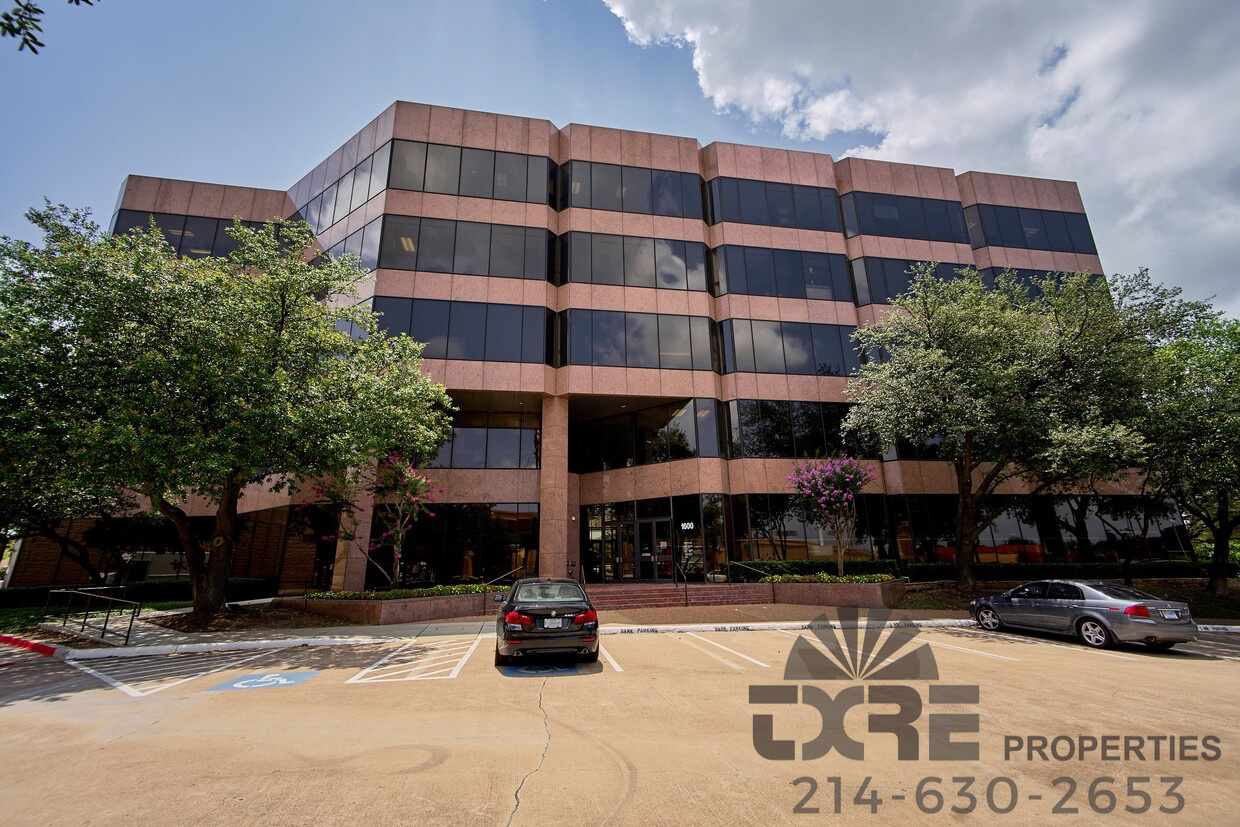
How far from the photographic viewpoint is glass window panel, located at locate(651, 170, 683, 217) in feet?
87.4

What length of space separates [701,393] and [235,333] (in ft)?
57.3

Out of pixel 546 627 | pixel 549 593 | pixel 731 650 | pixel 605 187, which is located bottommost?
pixel 731 650

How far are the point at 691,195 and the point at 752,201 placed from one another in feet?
10.6

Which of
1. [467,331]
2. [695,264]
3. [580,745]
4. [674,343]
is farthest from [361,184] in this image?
[580,745]

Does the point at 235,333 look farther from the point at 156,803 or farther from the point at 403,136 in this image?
the point at 403,136

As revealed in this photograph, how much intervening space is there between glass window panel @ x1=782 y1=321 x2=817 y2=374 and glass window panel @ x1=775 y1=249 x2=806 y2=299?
1663 millimetres

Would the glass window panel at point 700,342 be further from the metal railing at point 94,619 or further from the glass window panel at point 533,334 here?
the metal railing at point 94,619

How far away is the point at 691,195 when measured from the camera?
89.4 ft

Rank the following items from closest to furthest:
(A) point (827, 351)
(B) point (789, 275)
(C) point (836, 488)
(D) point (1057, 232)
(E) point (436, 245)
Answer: (C) point (836, 488), (E) point (436, 245), (A) point (827, 351), (B) point (789, 275), (D) point (1057, 232)

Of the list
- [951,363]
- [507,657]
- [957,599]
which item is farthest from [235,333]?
[957,599]

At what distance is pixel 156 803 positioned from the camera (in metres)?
4.38

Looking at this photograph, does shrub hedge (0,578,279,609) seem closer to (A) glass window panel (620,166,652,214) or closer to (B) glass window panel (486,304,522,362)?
(B) glass window panel (486,304,522,362)

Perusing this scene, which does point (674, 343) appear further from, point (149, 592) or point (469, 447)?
point (149, 592)

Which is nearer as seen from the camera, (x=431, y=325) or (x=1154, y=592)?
(x=1154, y=592)
